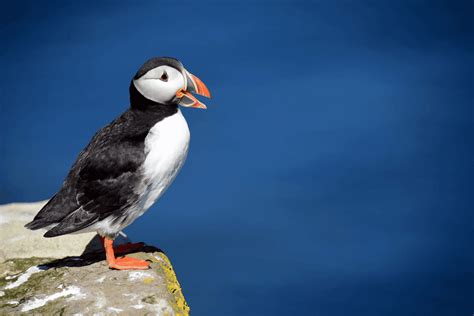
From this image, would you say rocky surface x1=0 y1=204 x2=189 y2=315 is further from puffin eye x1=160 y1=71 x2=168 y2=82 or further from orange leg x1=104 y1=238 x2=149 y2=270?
→ puffin eye x1=160 y1=71 x2=168 y2=82

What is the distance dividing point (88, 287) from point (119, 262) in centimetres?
40

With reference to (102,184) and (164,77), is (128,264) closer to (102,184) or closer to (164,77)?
(102,184)

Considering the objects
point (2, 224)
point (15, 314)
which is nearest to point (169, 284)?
point (15, 314)

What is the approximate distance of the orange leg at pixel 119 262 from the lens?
602 centimetres

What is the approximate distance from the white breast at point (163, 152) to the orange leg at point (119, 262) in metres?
0.45

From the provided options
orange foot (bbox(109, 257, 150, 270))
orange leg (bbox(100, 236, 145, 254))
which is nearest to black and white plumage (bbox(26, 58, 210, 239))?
orange foot (bbox(109, 257, 150, 270))

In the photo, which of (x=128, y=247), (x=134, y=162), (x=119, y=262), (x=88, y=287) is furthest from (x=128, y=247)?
(x=134, y=162)

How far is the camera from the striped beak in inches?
231

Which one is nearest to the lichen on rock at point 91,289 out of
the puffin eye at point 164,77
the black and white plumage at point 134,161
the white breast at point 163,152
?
the black and white plumage at point 134,161

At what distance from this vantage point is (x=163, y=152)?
5742 mm

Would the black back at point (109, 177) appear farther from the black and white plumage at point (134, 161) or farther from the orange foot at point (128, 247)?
the orange foot at point (128, 247)

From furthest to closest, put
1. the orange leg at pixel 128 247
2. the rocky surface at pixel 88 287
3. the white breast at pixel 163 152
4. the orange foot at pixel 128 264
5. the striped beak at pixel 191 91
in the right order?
the orange leg at pixel 128 247 → the orange foot at pixel 128 264 → the striped beak at pixel 191 91 → the white breast at pixel 163 152 → the rocky surface at pixel 88 287

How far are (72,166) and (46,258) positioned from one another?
3.56ft

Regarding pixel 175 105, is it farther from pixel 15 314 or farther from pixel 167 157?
pixel 15 314
